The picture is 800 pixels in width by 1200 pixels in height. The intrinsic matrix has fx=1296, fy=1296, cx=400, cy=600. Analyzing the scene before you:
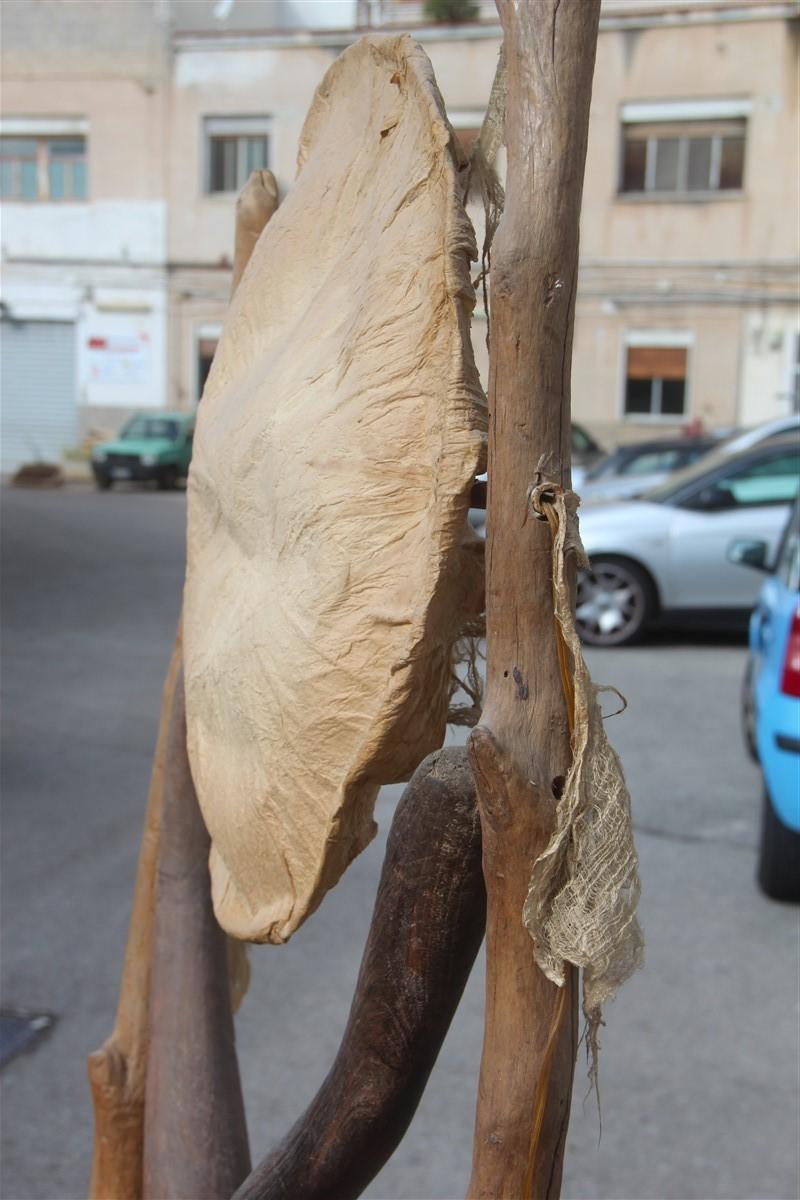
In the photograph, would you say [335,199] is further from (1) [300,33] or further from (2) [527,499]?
(1) [300,33]

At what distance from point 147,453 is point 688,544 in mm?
11199

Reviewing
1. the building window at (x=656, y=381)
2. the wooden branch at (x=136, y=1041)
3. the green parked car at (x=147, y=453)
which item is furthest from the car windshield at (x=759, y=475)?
the building window at (x=656, y=381)

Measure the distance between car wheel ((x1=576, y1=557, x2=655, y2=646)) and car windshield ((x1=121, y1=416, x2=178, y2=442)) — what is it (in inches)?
441

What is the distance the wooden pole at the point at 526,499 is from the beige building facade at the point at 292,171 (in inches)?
615

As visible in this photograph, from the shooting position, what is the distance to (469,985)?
11.8 feet

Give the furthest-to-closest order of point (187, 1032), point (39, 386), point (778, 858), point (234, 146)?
point (39, 386) → point (234, 146) → point (778, 858) → point (187, 1032)

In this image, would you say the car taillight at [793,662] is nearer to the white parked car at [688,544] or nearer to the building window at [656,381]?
the white parked car at [688,544]

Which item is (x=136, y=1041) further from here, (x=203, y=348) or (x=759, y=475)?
(x=203, y=348)

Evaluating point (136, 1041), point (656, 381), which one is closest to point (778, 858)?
point (136, 1041)

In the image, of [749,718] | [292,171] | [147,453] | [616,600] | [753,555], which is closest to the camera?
[753,555]

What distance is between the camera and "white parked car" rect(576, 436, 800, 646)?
7.10 metres

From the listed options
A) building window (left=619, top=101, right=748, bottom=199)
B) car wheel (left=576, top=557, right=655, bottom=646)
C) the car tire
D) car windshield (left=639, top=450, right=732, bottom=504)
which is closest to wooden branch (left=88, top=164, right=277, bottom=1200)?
car wheel (left=576, top=557, right=655, bottom=646)

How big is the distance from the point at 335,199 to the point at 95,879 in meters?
3.28

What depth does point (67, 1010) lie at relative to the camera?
10.6 ft
